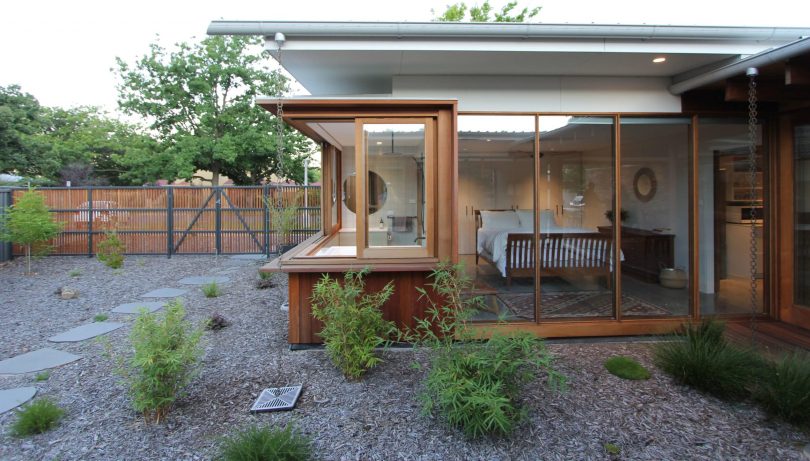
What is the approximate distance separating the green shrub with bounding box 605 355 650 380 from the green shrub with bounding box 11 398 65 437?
4227 mm

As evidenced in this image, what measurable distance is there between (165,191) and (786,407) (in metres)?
11.9

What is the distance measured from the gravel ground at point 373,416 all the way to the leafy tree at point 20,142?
1606cm

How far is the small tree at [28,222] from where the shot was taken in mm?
8367

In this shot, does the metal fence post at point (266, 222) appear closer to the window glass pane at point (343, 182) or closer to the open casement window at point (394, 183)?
the window glass pane at point (343, 182)

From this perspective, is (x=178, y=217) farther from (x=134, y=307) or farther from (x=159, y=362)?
(x=159, y=362)

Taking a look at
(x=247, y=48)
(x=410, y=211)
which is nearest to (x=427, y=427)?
(x=410, y=211)

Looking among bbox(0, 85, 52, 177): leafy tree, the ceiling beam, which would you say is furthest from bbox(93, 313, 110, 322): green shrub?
bbox(0, 85, 52, 177): leafy tree

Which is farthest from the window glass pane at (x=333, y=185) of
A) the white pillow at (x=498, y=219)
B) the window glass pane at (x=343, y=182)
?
the white pillow at (x=498, y=219)

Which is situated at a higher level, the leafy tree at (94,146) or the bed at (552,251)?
the leafy tree at (94,146)

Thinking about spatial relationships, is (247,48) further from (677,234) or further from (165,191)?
(677,234)

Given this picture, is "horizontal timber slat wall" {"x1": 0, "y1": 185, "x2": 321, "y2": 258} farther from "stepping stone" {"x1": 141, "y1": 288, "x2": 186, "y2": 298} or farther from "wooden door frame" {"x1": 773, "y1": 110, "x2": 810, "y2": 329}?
"wooden door frame" {"x1": 773, "y1": 110, "x2": 810, "y2": 329}

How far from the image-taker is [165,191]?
10.7 meters

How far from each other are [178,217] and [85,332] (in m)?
6.40

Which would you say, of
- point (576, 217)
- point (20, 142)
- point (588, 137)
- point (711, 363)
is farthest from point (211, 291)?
point (20, 142)
